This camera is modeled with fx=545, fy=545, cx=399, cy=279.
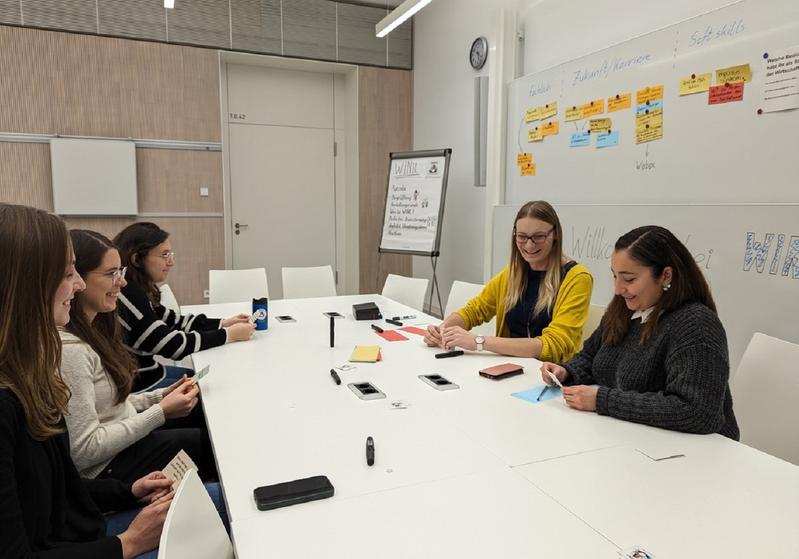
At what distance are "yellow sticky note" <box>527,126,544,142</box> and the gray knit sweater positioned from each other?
2612 millimetres

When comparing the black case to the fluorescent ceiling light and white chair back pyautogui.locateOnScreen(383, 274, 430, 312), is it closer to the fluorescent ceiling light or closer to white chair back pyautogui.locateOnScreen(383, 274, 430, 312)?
white chair back pyautogui.locateOnScreen(383, 274, 430, 312)

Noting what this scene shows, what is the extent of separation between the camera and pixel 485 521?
1.09 metres

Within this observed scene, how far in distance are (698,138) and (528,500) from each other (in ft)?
8.33

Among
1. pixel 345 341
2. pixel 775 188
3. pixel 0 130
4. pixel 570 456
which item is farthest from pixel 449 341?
pixel 0 130

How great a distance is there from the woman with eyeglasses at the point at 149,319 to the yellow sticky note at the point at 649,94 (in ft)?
8.47

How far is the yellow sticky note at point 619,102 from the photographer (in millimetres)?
3322

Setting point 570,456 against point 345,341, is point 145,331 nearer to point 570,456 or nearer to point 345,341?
point 345,341

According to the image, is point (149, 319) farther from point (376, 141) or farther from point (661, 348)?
point (376, 141)

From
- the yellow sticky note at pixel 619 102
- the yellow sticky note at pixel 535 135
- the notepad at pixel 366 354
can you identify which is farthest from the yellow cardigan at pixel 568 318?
the yellow sticky note at pixel 535 135

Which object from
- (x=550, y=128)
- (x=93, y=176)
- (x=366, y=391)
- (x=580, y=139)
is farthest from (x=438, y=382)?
(x=93, y=176)

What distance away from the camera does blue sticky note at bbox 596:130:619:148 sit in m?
3.43

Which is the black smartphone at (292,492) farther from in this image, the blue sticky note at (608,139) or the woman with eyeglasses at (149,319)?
the blue sticky note at (608,139)

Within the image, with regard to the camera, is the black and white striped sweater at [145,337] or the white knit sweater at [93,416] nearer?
the white knit sweater at [93,416]

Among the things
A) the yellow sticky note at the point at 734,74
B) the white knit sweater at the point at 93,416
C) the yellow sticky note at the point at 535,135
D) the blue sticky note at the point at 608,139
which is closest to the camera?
the white knit sweater at the point at 93,416
